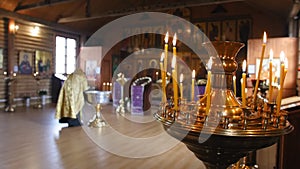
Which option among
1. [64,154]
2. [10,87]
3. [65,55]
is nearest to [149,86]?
[10,87]

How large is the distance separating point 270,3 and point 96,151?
6809 millimetres

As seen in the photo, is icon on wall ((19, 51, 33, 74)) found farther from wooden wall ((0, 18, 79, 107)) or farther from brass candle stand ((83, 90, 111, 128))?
brass candle stand ((83, 90, 111, 128))

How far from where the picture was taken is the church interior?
1087mm

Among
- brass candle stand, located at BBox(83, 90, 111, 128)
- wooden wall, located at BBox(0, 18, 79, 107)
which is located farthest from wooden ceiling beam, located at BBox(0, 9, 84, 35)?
brass candle stand, located at BBox(83, 90, 111, 128)

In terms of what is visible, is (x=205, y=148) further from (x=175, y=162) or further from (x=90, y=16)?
(x=90, y=16)

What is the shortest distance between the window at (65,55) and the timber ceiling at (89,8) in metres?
0.63

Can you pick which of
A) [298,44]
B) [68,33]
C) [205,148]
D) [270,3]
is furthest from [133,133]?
[68,33]

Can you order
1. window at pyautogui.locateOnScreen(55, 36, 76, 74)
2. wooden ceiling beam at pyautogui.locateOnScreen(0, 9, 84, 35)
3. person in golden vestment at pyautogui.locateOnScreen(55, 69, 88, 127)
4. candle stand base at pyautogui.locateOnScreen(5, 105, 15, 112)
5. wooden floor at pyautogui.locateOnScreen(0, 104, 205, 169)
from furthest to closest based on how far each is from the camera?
1. window at pyautogui.locateOnScreen(55, 36, 76, 74)
2. wooden ceiling beam at pyautogui.locateOnScreen(0, 9, 84, 35)
3. candle stand base at pyautogui.locateOnScreen(5, 105, 15, 112)
4. person in golden vestment at pyautogui.locateOnScreen(55, 69, 88, 127)
5. wooden floor at pyautogui.locateOnScreen(0, 104, 205, 169)

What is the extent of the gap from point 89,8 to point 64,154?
7.58m

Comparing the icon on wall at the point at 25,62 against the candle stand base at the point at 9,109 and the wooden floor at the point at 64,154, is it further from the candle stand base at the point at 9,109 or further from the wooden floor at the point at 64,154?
the wooden floor at the point at 64,154

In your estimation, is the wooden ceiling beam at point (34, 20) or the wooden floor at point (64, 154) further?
the wooden ceiling beam at point (34, 20)

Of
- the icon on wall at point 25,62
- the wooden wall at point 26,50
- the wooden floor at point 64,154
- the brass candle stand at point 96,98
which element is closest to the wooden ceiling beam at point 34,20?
the wooden wall at point 26,50

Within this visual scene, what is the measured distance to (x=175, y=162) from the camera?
3539 mm

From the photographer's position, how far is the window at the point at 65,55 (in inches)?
419
